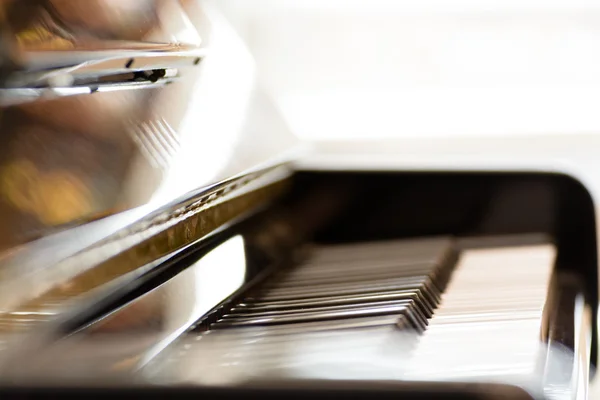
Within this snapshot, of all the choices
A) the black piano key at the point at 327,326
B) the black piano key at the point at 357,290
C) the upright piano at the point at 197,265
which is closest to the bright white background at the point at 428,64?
the upright piano at the point at 197,265

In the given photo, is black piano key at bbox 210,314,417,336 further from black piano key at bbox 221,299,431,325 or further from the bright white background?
the bright white background

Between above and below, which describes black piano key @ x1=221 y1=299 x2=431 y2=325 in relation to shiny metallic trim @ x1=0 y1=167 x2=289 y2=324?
below

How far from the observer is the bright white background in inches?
64.7

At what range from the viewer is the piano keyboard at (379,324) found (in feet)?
1.55

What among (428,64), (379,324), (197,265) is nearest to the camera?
(379,324)

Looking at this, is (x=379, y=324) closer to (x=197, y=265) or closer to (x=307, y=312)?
(x=307, y=312)

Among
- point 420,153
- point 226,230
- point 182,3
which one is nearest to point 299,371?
point 226,230

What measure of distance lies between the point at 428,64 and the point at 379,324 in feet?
3.89

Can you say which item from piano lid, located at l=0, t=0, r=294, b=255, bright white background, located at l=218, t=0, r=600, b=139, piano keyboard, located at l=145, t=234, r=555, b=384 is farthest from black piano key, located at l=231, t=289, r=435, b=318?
bright white background, located at l=218, t=0, r=600, b=139

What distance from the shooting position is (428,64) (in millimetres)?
1711

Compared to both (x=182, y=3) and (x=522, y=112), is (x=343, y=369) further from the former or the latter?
(x=522, y=112)

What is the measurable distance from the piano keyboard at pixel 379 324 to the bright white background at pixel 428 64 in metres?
0.76

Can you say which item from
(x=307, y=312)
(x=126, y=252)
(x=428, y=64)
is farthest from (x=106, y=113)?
(x=428, y=64)

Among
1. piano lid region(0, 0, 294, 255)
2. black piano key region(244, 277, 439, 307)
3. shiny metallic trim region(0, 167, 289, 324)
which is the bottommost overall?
black piano key region(244, 277, 439, 307)
